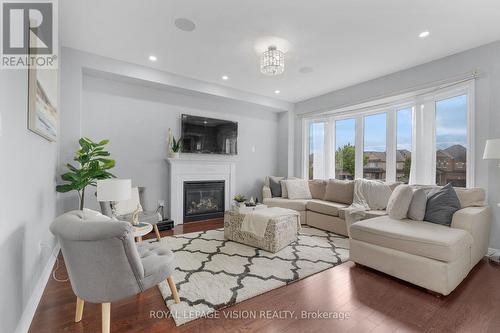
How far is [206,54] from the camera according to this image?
10.8ft

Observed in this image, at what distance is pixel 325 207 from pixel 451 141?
2.07 metres

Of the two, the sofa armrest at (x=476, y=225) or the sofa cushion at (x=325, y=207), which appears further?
the sofa cushion at (x=325, y=207)

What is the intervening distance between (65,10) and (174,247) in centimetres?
292

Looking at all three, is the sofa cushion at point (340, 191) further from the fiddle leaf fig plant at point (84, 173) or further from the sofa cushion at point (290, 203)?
the fiddle leaf fig plant at point (84, 173)

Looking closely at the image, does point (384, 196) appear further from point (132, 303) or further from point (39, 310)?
point (39, 310)

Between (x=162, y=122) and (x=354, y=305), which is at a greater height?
(x=162, y=122)

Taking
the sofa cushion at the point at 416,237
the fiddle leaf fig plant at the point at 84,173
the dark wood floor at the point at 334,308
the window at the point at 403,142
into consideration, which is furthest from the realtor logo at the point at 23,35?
the window at the point at 403,142

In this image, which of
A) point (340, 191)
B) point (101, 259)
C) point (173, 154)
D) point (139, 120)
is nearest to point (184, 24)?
point (139, 120)

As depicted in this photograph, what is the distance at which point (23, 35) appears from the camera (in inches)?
62.0

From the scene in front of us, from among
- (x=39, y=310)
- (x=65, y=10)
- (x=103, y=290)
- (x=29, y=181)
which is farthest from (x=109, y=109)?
(x=103, y=290)

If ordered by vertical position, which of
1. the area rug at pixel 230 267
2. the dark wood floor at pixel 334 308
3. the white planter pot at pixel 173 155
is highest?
the white planter pot at pixel 173 155

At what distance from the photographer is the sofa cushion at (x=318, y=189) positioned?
473 centimetres

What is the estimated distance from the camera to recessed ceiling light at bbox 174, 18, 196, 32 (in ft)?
8.32

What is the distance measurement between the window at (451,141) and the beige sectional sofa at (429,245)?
0.67 meters
